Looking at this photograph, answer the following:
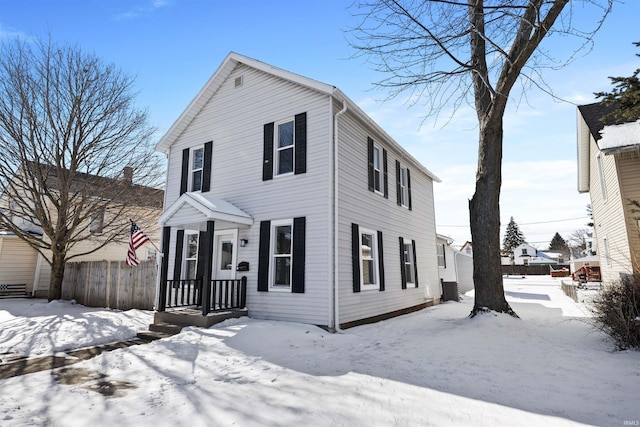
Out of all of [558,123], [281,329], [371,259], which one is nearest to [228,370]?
[281,329]

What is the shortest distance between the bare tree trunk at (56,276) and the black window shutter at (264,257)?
31.3ft

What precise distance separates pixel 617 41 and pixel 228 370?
365 inches

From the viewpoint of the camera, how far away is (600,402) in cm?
347

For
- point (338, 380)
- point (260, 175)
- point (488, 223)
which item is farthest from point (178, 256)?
point (488, 223)

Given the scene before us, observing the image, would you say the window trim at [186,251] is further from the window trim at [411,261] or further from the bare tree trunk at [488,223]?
the bare tree trunk at [488,223]

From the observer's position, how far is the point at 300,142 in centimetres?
873

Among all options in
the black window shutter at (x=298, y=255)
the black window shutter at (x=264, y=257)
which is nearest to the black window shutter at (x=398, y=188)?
the black window shutter at (x=298, y=255)

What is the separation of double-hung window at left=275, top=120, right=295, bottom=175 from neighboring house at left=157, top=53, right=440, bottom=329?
34 mm

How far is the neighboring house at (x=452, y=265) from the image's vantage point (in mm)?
17223

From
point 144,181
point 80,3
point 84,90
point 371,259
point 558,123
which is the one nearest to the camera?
point 558,123

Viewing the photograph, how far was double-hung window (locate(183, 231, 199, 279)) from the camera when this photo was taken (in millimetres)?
10125

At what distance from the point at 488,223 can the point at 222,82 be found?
902 centimetres

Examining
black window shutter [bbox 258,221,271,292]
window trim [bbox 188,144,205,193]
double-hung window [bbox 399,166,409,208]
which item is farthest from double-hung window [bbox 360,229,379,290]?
window trim [bbox 188,144,205,193]

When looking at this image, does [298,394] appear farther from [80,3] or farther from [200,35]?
[80,3]
